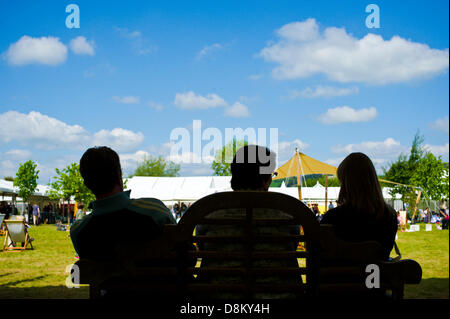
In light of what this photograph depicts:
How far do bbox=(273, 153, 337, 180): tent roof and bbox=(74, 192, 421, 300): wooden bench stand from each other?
509 inches

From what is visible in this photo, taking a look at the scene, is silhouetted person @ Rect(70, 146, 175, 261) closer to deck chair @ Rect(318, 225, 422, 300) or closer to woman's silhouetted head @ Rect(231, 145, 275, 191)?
woman's silhouetted head @ Rect(231, 145, 275, 191)

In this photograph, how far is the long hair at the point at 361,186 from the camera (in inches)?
82.7

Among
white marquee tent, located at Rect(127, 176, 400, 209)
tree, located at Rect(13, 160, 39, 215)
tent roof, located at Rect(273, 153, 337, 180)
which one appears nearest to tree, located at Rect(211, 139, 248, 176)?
white marquee tent, located at Rect(127, 176, 400, 209)

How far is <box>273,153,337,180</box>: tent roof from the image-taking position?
14.5 meters

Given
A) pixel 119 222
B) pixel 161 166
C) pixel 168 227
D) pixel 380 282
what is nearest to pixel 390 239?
pixel 380 282

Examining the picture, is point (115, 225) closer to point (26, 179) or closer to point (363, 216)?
point (363, 216)

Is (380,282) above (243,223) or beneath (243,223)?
beneath

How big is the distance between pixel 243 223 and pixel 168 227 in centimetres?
29

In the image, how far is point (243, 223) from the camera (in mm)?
1580

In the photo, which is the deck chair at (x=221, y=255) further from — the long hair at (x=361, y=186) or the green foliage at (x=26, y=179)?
the green foliage at (x=26, y=179)

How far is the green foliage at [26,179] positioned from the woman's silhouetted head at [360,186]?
120ft

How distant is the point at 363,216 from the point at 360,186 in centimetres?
17

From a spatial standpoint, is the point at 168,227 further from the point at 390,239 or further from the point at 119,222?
the point at 390,239
